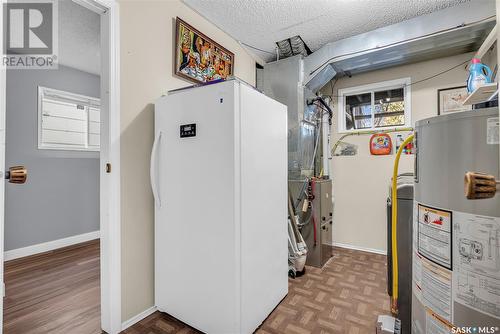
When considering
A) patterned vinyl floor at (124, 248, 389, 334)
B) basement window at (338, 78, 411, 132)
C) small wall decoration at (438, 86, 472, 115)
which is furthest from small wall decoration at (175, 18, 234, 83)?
small wall decoration at (438, 86, 472, 115)

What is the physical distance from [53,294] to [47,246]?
138 cm

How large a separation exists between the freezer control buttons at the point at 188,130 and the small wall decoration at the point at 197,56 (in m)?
0.71

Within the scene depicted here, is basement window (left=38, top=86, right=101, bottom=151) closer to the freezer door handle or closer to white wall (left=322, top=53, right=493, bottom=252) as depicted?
the freezer door handle

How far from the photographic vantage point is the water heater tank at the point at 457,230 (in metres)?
0.75

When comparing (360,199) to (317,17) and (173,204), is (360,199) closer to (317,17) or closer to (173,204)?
(317,17)

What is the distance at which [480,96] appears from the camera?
1.49 meters

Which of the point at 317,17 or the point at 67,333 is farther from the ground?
the point at 317,17

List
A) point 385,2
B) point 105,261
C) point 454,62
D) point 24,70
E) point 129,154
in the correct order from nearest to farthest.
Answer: point 105,261, point 129,154, point 385,2, point 454,62, point 24,70

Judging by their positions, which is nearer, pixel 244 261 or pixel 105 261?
pixel 244 261

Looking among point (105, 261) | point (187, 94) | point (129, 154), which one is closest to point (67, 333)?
point (105, 261)

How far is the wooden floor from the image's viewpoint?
5.43 ft

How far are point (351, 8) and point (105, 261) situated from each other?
116 inches

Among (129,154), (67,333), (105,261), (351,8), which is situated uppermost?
(351,8)

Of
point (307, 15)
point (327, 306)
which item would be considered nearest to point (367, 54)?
point (307, 15)
